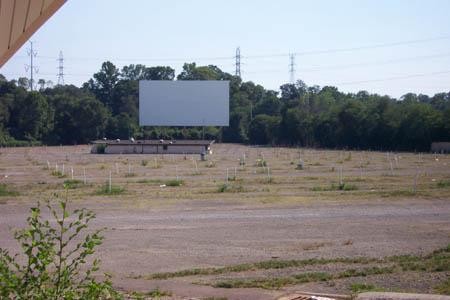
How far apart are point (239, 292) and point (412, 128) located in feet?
209

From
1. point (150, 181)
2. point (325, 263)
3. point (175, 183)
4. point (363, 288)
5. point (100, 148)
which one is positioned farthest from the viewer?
point (100, 148)

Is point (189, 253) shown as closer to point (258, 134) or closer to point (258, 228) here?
point (258, 228)

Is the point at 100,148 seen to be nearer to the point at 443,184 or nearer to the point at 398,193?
the point at 443,184

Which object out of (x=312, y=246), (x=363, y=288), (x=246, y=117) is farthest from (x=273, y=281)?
(x=246, y=117)

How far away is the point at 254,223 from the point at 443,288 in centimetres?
981

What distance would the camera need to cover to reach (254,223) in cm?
1962

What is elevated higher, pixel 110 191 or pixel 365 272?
pixel 365 272

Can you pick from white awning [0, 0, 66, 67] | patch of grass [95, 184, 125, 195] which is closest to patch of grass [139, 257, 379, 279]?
white awning [0, 0, 66, 67]

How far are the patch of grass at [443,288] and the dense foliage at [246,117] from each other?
59.5 meters

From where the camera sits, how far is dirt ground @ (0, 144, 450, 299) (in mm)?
11602

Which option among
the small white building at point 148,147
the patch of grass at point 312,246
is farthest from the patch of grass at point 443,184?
the small white building at point 148,147

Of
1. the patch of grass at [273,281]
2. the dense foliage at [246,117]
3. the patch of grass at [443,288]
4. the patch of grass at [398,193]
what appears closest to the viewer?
the patch of grass at [443,288]

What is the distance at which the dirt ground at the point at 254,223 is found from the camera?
1160 centimetres

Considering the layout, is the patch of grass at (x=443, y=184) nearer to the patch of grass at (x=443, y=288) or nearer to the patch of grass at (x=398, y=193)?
the patch of grass at (x=398, y=193)
